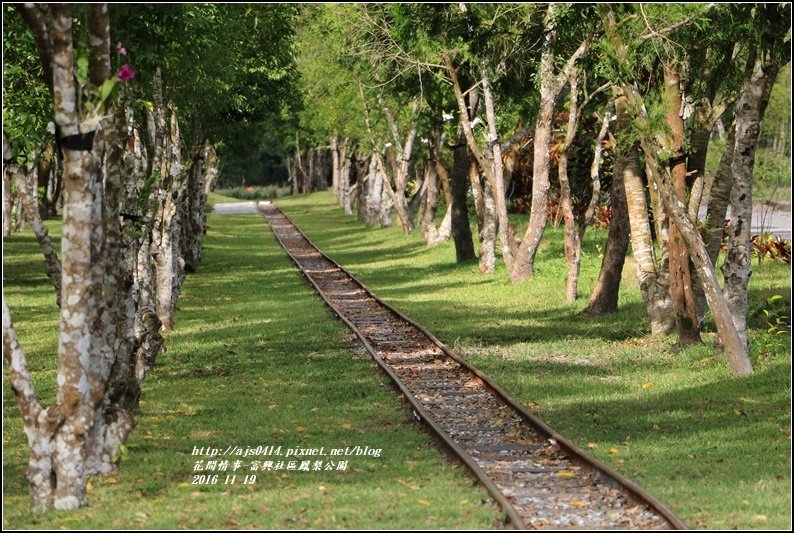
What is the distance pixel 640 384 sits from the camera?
663 inches

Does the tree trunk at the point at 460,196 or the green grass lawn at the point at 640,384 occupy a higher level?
the tree trunk at the point at 460,196

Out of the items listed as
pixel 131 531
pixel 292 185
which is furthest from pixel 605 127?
pixel 292 185

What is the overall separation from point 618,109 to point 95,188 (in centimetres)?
1211

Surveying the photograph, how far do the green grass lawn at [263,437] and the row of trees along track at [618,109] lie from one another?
485 cm

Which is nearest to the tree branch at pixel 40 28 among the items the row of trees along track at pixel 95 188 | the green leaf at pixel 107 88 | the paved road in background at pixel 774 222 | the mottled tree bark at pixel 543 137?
the row of trees along track at pixel 95 188

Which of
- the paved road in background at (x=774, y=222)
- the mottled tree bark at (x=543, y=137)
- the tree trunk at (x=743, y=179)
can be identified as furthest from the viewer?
the paved road in background at (x=774, y=222)

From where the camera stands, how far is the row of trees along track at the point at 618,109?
16906 millimetres

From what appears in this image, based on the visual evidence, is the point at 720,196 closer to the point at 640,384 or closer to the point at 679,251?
the point at 679,251

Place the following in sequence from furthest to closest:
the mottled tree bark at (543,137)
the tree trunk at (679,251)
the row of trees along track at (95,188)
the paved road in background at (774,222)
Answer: the paved road in background at (774,222) < the mottled tree bark at (543,137) < the tree trunk at (679,251) < the row of trees along track at (95,188)

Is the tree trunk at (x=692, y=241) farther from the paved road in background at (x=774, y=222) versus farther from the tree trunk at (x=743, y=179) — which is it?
the paved road in background at (x=774, y=222)

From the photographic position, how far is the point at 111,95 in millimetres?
11008

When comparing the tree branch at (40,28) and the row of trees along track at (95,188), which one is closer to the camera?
the tree branch at (40,28)

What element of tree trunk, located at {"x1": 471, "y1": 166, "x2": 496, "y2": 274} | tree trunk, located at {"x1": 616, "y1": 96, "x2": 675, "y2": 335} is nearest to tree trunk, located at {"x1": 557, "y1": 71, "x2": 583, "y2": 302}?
tree trunk, located at {"x1": 616, "y1": 96, "x2": 675, "y2": 335}

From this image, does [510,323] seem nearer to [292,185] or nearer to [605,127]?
[605,127]
